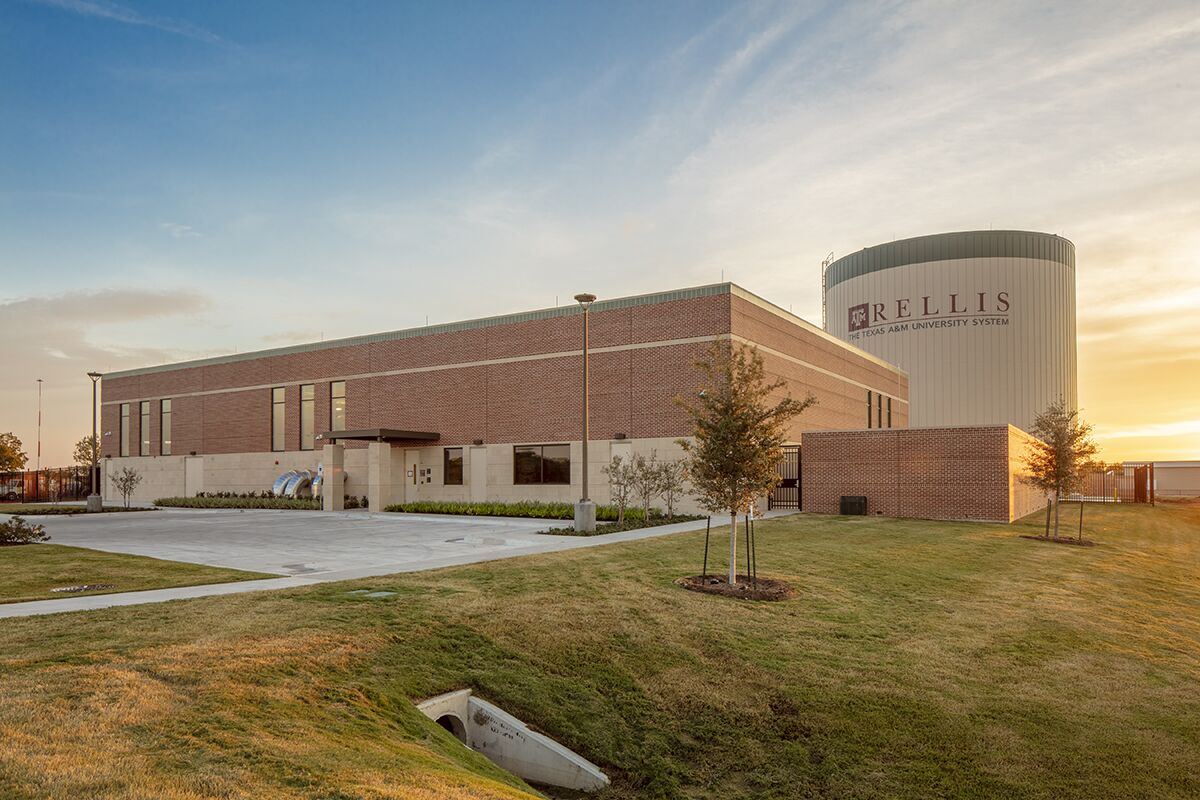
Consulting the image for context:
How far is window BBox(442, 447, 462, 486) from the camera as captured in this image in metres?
41.2

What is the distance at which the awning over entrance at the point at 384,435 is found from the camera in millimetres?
39812

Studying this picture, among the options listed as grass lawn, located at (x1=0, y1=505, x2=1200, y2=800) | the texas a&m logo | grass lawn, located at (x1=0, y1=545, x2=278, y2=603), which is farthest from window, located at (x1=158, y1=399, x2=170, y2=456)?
the texas a&m logo

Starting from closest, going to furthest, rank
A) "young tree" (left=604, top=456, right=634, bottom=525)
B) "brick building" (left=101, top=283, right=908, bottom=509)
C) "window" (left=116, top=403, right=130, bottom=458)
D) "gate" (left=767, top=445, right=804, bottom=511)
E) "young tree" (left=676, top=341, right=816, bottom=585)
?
"young tree" (left=676, top=341, right=816, bottom=585), "young tree" (left=604, top=456, right=634, bottom=525), "brick building" (left=101, top=283, right=908, bottom=509), "gate" (left=767, top=445, right=804, bottom=511), "window" (left=116, top=403, right=130, bottom=458)

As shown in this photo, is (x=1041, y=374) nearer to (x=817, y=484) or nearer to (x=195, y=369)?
(x=817, y=484)

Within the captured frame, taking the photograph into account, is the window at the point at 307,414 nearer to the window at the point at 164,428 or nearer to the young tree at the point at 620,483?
the window at the point at 164,428

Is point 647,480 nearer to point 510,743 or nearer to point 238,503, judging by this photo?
point 510,743

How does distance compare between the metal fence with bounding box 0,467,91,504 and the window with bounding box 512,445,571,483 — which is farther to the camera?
the metal fence with bounding box 0,467,91,504

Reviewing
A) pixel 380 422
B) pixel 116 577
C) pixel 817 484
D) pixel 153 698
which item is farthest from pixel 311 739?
pixel 380 422

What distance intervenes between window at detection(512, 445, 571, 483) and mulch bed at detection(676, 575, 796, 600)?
22.0 metres

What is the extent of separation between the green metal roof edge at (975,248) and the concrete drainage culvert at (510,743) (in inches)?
2336

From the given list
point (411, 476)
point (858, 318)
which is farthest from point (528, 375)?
point (858, 318)

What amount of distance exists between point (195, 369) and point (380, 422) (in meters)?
19.5

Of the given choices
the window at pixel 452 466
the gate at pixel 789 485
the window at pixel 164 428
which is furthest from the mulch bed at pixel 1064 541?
the window at pixel 164 428

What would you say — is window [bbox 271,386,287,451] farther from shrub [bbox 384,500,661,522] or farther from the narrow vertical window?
the narrow vertical window
